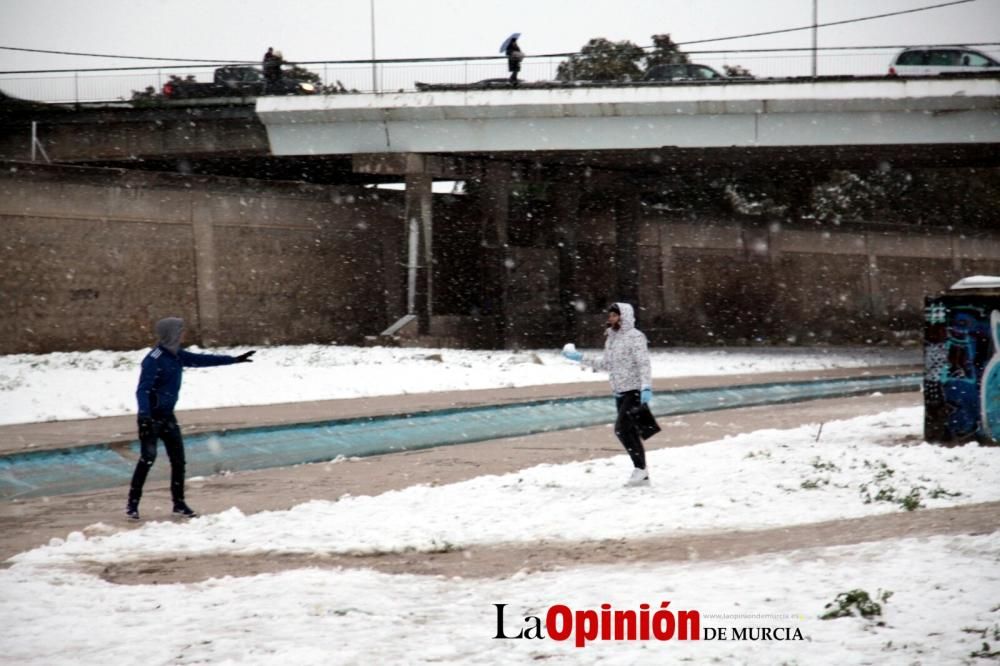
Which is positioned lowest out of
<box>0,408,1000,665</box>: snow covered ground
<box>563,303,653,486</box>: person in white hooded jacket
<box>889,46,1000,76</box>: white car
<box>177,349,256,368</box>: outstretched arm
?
<box>0,408,1000,665</box>: snow covered ground

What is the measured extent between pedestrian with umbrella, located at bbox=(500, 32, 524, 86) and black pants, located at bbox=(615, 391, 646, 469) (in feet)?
87.8

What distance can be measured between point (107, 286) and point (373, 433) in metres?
15.7

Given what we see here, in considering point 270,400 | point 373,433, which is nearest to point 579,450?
point 373,433

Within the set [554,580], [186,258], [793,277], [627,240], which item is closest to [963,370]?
[554,580]

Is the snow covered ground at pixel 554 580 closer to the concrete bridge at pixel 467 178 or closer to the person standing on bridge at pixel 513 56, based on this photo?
the concrete bridge at pixel 467 178

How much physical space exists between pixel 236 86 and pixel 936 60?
22.8 metres

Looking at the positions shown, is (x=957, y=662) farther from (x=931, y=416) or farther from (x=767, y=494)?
(x=931, y=416)

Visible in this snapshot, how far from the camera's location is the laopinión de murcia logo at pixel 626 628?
653cm

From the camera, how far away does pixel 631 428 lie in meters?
12.3

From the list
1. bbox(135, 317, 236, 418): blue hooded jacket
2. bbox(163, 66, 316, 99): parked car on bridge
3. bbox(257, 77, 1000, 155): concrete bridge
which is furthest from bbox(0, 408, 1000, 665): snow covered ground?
bbox(163, 66, 316, 99): parked car on bridge

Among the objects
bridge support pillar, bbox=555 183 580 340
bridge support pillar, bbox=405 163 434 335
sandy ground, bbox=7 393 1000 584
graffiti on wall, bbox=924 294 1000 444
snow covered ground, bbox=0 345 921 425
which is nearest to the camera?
sandy ground, bbox=7 393 1000 584

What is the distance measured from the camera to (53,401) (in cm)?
2092

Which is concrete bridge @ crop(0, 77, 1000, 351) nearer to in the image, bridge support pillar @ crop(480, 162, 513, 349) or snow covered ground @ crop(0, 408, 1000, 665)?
bridge support pillar @ crop(480, 162, 513, 349)

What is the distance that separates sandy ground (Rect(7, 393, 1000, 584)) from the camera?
346 inches
